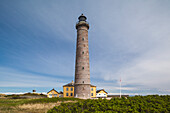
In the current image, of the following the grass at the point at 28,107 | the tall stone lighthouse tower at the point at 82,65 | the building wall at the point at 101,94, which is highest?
the tall stone lighthouse tower at the point at 82,65

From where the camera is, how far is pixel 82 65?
113 feet

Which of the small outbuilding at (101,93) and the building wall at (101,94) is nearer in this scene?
the small outbuilding at (101,93)

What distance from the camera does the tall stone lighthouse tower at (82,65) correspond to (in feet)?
111

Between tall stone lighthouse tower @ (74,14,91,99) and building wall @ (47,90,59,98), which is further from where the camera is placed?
building wall @ (47,90,59,98)

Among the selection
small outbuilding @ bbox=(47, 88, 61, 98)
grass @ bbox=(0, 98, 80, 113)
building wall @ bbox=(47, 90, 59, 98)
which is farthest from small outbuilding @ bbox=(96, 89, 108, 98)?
grass @ bbox=(0, 98, 80, 113)

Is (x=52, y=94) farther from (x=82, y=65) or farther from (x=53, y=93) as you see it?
(x=82, y=65)

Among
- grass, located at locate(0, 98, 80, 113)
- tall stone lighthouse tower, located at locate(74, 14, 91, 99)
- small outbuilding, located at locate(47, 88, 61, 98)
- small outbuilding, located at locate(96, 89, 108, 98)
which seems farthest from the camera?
small outbuilding, located at locate(47, 88, 61, 98)

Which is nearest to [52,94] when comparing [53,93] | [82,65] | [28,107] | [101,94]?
[53,93]

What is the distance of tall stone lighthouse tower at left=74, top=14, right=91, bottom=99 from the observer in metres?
33.7

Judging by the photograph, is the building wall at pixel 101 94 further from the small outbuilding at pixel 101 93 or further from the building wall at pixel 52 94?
the building wall at pixel 52 94

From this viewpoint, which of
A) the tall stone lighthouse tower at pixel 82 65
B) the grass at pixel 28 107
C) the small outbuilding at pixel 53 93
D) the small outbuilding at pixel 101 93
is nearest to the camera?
the grass at pixel 28 107

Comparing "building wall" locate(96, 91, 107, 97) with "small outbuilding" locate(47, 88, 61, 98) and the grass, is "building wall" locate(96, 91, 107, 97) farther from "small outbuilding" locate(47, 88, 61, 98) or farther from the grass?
the grass

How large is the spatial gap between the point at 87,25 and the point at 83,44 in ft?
23.6

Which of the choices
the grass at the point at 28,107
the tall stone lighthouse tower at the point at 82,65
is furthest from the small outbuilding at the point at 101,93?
the grass at the point at 28,107
